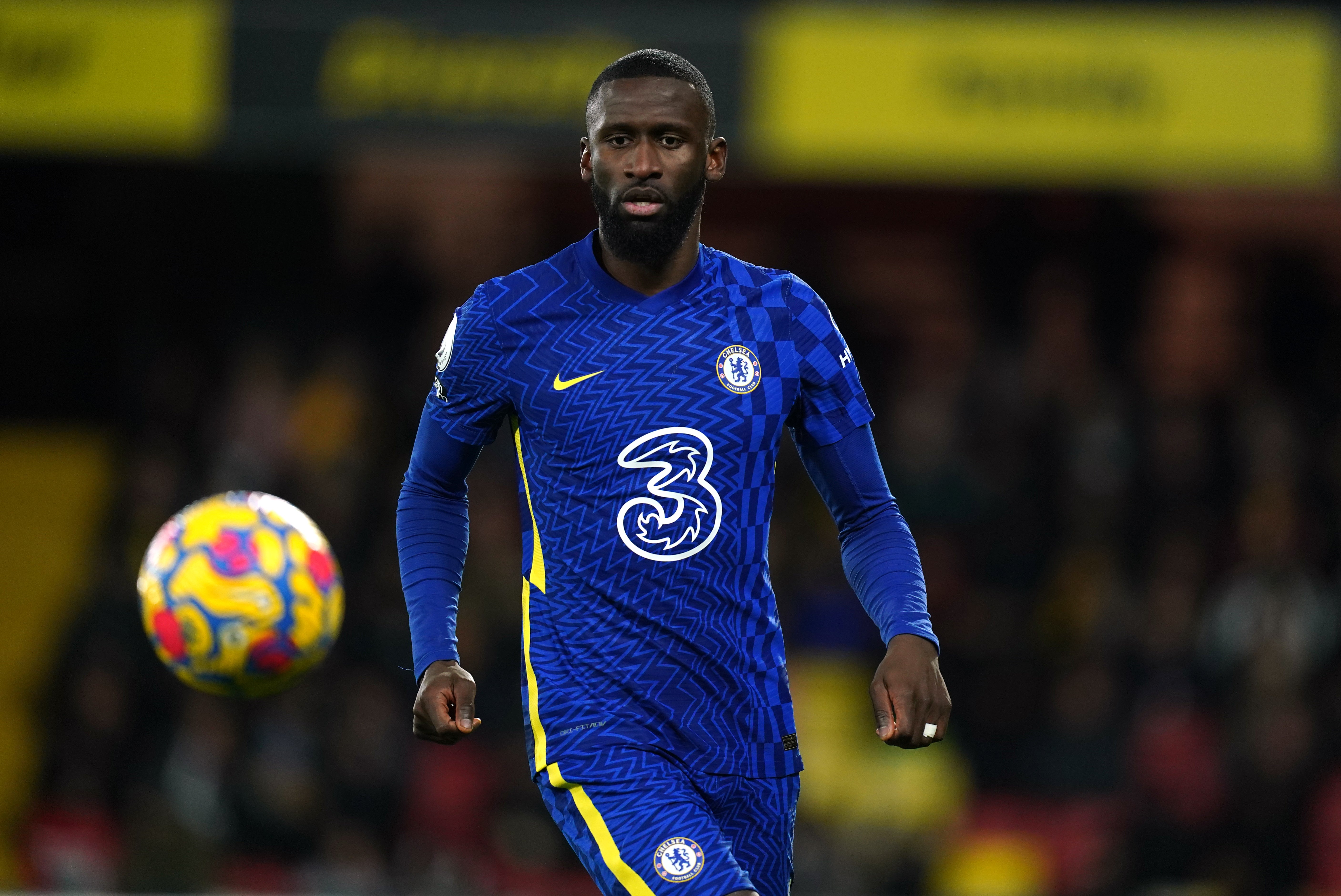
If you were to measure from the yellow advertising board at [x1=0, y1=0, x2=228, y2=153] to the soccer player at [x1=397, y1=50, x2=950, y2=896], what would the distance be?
6.11 metres

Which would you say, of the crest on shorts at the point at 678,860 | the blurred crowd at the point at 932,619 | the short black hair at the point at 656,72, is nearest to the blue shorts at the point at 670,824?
the crest on shorts at the point at 678,860

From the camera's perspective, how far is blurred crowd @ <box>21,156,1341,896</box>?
8570mm

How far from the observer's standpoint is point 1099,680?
8.90 m

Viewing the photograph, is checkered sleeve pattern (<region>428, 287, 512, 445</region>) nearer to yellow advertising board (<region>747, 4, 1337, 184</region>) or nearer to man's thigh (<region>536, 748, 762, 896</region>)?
man's thigh (<region>536, 748, 762, 896</region>)

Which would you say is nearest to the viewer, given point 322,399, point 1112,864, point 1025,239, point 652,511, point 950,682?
point 652,511

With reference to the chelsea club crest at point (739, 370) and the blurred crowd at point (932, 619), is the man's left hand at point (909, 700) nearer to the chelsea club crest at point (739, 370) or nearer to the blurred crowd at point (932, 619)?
the chelsea club crest at point (739, 370)

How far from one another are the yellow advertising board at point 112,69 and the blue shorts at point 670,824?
645cm

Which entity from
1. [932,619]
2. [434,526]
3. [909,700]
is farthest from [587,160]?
[932,619]

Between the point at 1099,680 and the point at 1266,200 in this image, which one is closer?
the point at 1099,680

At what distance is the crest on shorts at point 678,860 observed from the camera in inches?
114

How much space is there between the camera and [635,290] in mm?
3242

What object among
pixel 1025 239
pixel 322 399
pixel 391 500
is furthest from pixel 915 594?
pixel 1025 239

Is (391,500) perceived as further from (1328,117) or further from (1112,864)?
(1328,117)

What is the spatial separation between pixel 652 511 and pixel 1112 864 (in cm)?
592
